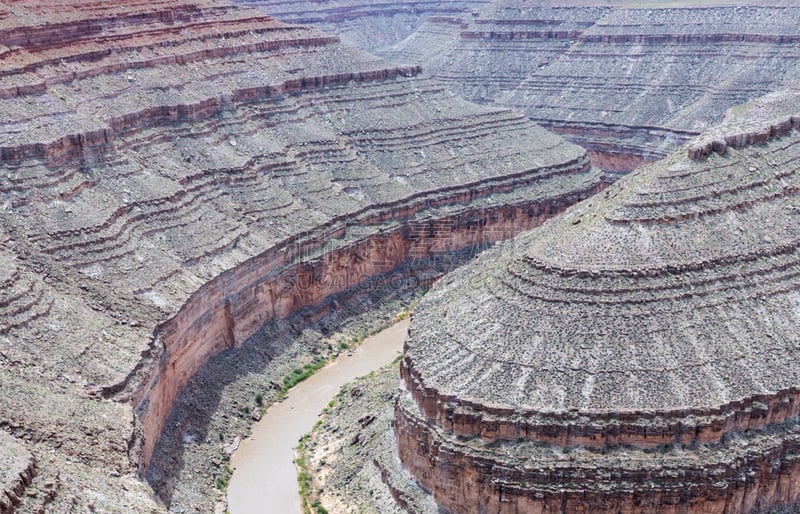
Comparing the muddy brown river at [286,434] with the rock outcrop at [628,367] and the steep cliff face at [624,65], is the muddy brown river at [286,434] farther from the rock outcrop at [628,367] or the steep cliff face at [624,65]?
the steep cliff face at [624,65]

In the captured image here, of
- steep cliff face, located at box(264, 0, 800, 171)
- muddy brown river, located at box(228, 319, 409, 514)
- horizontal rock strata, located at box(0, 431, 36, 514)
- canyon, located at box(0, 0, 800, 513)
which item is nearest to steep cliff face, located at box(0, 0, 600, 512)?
canyon, located at box(0, 0, 800, 513)

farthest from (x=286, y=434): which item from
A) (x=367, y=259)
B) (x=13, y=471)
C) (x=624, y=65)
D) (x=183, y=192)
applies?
(x=624, y=65)

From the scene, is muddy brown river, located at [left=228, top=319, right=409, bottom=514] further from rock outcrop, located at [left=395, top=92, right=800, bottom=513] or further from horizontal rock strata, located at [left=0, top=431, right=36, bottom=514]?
horizontal rock strata, located at [left=0, top=431, right=36, bottom=514]

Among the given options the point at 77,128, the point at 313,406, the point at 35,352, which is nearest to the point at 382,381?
the point at 313,406

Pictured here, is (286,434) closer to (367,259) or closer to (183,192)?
(183,192)

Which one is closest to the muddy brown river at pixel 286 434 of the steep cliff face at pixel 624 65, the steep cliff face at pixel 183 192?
the steep cliff face at pixel 183 192

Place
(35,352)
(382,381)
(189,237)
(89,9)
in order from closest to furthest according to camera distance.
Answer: (35,352), (382,381), (189,237), (89,9)

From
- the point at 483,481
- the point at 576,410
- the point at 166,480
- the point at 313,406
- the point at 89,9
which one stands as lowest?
the point at 313,406

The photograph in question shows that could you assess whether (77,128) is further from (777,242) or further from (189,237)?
(777,242)
